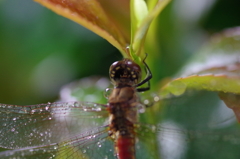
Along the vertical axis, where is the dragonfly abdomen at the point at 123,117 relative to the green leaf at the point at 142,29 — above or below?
below

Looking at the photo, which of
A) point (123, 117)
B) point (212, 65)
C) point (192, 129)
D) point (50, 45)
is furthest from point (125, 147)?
point (50, 45)

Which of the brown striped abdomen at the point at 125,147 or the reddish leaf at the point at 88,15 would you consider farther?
the brown striped abdomen at the point at 125,147

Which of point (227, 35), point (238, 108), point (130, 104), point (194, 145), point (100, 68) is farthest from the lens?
point (100, 68)

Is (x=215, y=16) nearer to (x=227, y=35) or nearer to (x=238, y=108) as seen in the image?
(x=227, y=35)

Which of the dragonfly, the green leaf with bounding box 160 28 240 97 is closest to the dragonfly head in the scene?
the dragonfly

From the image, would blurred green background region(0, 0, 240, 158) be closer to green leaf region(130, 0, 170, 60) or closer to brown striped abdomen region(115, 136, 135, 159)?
brown striped abdomen region(115, 136, 135, 159)

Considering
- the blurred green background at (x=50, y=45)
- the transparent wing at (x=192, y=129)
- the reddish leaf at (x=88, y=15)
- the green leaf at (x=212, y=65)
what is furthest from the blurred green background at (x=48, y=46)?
the reddish leaf at (x=88, y=15)

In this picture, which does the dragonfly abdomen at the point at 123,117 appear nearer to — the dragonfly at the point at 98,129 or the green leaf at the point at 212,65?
the dragonfly at the point at 98,129

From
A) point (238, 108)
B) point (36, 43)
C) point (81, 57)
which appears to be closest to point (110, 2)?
point (81, 57)

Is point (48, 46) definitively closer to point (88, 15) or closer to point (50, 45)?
point (50, 45)
